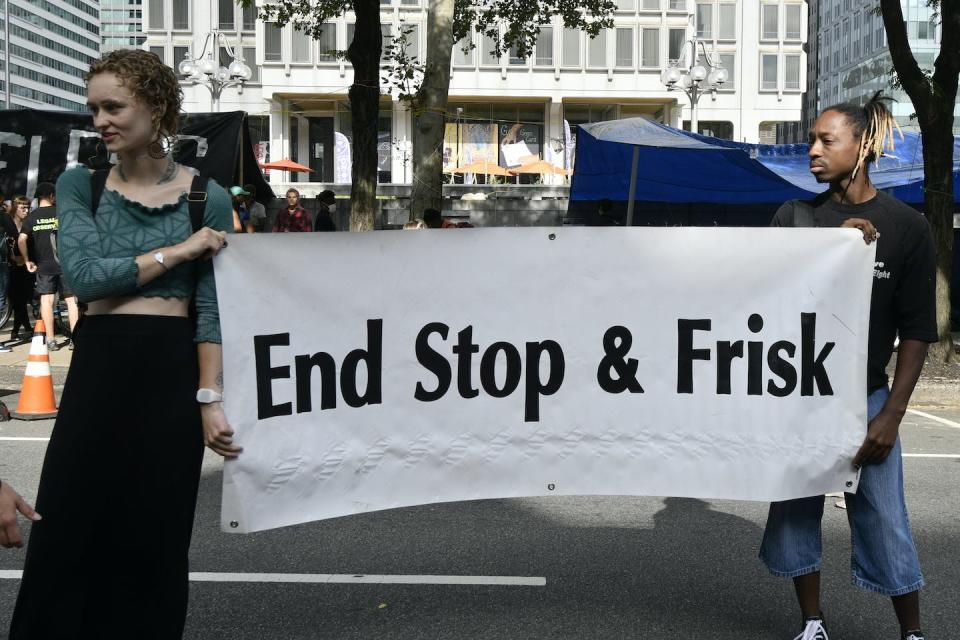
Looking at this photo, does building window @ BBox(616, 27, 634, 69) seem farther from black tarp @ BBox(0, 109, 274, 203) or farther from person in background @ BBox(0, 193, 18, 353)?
person in background @ BBox(0, 193, 18, 353)

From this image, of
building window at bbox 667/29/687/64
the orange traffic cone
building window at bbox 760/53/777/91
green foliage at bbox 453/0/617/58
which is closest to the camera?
the orange traffic cone

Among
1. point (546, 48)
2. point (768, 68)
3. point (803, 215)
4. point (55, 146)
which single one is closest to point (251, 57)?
point (546, 48)

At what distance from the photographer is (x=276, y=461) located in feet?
11.9

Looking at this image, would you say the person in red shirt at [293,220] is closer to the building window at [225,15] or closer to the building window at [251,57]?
the building window at [251,57]

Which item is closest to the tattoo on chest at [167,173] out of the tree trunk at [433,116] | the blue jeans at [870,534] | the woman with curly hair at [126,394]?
the woman with curly hair at [126,394]

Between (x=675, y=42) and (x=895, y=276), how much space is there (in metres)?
61.9

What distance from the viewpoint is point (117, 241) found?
306 cm

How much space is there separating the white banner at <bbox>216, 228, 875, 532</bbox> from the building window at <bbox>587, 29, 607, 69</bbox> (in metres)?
59.5

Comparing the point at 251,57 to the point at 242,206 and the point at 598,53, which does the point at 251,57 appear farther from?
the point at 242,206

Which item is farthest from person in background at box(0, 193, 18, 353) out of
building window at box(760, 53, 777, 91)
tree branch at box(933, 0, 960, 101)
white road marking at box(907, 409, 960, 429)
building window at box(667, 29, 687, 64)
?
building window at box(760, 53, 777, 91)

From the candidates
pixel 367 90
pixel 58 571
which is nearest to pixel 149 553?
pixel 58 571

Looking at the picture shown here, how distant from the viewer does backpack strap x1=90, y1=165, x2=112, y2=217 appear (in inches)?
121

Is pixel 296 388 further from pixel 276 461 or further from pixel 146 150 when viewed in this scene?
pixel 146 150

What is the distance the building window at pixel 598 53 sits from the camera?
202 ft
